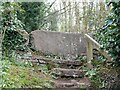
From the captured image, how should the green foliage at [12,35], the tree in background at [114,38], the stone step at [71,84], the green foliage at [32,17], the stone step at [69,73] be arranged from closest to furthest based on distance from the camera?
the tree in background at [114,38] < the stone step at [71,84] < the stone step at [69,73] < the green foliage at [12,35] < the green foliage at [32,17]

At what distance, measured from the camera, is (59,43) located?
382cm

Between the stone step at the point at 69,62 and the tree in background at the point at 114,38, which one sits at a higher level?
the tree in background at the point at 114,38

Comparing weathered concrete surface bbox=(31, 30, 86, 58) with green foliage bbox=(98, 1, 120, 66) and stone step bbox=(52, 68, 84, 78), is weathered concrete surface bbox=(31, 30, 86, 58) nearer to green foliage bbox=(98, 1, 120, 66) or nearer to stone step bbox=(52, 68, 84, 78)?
stone step bbox=(52, 68, 84, 78)

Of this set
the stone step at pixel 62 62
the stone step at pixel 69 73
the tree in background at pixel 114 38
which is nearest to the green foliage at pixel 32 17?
the stone step at pixel 62 62

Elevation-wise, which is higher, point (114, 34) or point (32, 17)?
point (32, 17)

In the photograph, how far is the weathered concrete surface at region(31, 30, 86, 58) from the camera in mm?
3703

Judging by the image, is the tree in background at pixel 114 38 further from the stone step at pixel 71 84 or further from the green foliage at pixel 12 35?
the green foliage at pixel 12 35

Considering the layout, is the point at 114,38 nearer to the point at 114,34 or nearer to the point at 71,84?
the point at 114,34

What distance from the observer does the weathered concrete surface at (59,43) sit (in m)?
3.70

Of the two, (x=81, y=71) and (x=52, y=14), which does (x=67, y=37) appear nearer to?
(x=52, y=14)

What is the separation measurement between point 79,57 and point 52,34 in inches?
23.9

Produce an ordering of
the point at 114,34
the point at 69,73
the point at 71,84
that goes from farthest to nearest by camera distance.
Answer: the point at 69,73 < the point at 71,84 < the point at 114,34

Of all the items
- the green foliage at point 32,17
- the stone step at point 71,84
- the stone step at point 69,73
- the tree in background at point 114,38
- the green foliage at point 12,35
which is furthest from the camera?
the green foliage at point 32,17

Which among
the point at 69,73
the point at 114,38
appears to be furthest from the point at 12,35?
the point at 114,38
